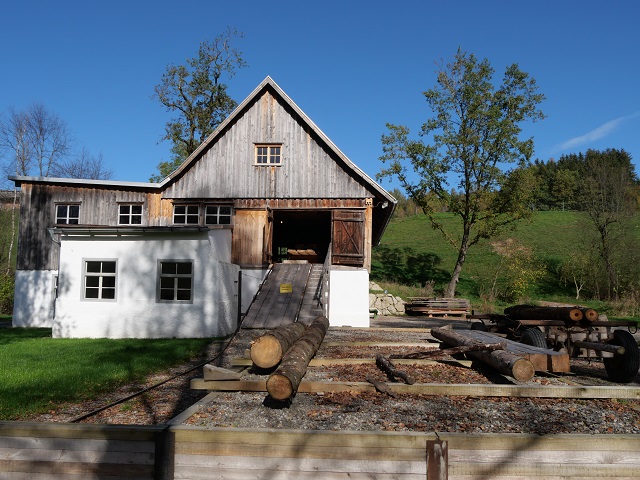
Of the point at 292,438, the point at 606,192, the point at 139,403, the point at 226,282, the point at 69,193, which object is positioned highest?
the point at 606,192

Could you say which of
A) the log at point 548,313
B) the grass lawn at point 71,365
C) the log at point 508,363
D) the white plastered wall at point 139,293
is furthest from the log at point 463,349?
the white plastered wall at point 139,293

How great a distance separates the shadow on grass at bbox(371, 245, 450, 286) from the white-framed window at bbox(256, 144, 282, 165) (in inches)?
932

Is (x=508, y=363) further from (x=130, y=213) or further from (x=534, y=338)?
(x=130, y=213)

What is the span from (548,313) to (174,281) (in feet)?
37.4

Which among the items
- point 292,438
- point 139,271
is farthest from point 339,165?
point 292,438

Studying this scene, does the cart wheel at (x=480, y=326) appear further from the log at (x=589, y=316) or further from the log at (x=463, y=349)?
the log at (x=463, y=349)

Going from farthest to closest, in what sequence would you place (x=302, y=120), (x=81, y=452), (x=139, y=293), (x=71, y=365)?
(x=302, y=120) → (x=139, y=293) → (x=71, y=365) → (x=81, y=452)

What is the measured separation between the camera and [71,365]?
33.5ft

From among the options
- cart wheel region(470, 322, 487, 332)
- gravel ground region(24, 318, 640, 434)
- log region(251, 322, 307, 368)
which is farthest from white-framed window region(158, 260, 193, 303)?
log region(251, 322, 307, 368)

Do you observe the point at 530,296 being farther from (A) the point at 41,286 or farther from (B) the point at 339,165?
(A) the point at 41,286

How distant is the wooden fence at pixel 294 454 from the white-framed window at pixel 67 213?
18.9 m

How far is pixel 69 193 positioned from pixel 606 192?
36.9 m

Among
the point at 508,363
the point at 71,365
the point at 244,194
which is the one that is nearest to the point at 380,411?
the point at 508,363

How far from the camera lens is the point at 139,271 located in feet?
53.5
